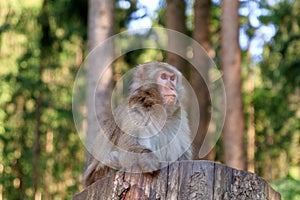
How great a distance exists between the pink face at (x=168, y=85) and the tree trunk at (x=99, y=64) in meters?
4.13

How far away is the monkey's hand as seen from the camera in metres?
4.25

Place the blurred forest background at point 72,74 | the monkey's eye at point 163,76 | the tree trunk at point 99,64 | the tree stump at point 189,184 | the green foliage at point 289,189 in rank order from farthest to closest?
the blurred forest background at point 72,74
the tree trunk at point 99,64
the green foliage at point 289,189
the monkey's eye at point 163,76
the tree stump at point 189,184

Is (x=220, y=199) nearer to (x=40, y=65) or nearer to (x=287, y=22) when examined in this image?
(x=287, y=22)

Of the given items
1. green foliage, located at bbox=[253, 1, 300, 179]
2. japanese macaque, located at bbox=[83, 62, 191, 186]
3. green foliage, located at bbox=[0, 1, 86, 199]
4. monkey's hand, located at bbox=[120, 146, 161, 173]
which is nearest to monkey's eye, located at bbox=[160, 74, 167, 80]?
japanese macaque, located at bbox=[83, 62, 191, 186]

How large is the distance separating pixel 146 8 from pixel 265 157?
40.6 ft

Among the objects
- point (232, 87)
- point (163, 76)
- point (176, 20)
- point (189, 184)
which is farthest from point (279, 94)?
point (189, 184)

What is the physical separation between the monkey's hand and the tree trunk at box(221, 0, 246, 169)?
6372mm

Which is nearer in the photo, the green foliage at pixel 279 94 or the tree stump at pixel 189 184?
the tree stump at pixel 189 184

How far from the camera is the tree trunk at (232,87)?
1135 centimetres

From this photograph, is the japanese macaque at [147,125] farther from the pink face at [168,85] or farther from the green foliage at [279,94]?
the green foliage at [279,94]

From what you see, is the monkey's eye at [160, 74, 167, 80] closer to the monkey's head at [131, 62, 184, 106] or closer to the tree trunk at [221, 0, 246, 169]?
the monkey's head at [131, 62, 184, 106]

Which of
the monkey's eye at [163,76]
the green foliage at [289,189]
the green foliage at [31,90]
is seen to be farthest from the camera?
the green foliage at [31,90]

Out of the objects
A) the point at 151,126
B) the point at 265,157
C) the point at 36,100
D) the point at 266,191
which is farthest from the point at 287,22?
the point at 266,191

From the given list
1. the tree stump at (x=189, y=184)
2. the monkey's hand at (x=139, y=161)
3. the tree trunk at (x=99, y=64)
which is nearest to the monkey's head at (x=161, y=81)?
the monkey's hand at (x=139, y=161)
